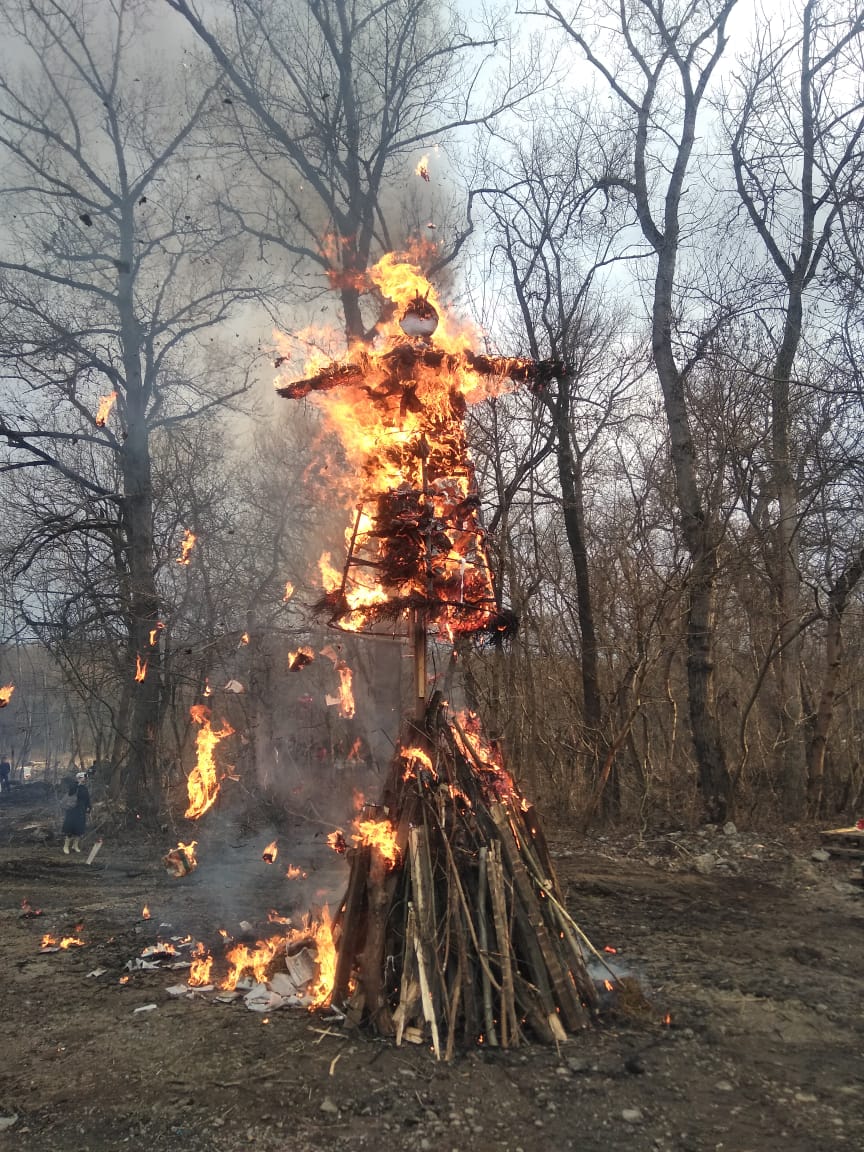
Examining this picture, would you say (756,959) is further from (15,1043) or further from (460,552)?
(15,1043)

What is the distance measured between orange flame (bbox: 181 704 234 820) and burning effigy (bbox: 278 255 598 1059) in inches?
211

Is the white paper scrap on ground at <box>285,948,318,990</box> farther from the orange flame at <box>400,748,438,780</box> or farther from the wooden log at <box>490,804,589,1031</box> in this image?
the wooden log at <box>490,804,589,1031</box>

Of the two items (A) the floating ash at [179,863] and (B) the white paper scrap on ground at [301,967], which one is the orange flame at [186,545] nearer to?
(A) the floating ash at [179,863]

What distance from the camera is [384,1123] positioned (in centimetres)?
367

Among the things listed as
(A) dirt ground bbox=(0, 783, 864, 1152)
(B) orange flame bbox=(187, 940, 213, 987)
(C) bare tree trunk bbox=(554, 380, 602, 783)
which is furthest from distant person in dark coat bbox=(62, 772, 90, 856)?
(C) bare tree trunk bbox=(554, 380, 602, 783)

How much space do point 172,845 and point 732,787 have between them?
8796 mm

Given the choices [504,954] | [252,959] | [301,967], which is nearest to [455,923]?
[504,954]

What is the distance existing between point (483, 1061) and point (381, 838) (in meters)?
1.37

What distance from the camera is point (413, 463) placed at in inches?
218

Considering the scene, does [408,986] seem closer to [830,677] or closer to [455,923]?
[455,923]

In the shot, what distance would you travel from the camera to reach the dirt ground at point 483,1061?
362cm

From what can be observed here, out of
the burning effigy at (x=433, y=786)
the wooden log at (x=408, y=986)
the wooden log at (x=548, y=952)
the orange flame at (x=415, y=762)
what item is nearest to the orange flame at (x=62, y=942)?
the burning effigy at (x=433, y=786)

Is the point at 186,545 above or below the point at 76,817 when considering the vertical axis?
above

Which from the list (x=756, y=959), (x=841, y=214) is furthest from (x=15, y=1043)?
(x=841, y=214)
